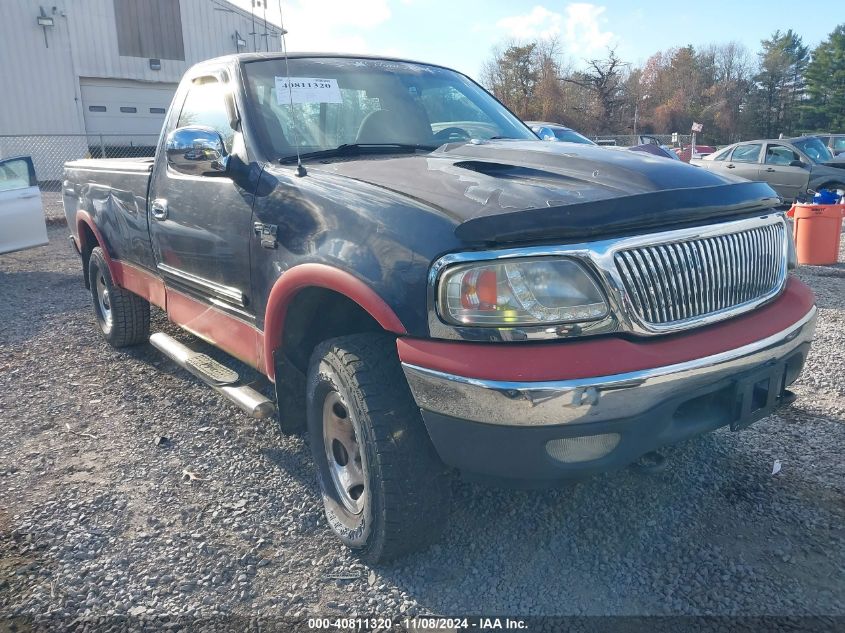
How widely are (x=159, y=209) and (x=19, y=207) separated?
7.06 m

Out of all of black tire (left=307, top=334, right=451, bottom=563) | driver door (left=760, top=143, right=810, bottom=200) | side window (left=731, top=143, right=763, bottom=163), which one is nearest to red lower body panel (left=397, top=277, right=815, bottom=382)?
black tire (left=307, top=334, right=451, bottom=563)

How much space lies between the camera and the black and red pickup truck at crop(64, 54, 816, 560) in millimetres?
2143

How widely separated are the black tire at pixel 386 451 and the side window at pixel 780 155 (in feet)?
48.1

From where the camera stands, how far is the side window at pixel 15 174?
9609mm

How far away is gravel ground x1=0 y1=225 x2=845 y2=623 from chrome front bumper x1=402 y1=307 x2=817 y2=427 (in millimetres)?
793

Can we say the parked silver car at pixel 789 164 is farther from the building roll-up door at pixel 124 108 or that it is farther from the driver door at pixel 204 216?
the building roll-up door at pixel 124 108

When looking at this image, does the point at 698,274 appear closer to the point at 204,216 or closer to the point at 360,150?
the point at 360,150

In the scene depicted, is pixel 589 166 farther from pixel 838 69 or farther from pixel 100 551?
pixel 838 69

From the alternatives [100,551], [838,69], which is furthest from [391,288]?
[838,69]

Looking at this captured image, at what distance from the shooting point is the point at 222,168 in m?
3.13

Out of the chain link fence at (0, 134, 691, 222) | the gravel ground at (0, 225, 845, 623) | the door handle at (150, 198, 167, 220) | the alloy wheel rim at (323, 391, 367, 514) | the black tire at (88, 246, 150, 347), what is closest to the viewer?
the gravel ground at (0, 225, 845, 623)

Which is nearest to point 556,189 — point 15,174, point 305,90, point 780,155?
point 305,90

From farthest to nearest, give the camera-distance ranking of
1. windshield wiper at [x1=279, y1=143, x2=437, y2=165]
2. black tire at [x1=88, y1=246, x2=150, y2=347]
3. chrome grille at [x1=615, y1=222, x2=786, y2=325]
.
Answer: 1. black tire at [x1=88, y1=246, x2=150, y2=347]
2. windshield wiper at [x1=279, y1=143, x2=437, y2=165]
3. chrome grille at [x1=615, y1=222, x2=786, y2=325]

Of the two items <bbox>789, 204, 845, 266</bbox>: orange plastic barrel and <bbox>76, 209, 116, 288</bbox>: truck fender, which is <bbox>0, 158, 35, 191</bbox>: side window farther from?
<bbox>789, 204, 845, 266</bbox>: orange plastic barrel
